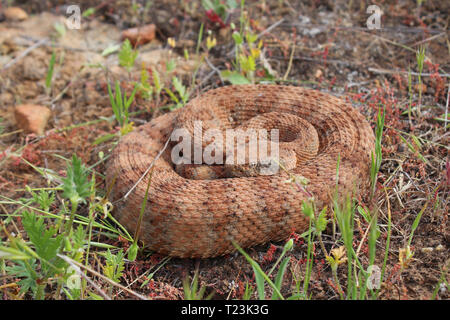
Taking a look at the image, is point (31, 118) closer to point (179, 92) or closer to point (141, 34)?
point (179, 92)

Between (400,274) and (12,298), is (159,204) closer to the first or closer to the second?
(12,298)

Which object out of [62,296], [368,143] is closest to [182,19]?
[368,143]

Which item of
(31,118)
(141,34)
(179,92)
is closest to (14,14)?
(141,34)

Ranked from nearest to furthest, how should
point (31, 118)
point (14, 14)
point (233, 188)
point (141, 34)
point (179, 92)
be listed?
1. point (233, 188)
2. point (179, 92)
3. point (31, 118)
4. point (141, 34)
5. point (14, 14)

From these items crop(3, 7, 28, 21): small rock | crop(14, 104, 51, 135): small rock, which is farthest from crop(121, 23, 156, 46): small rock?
crop(3, 7, 28, 21): small rock

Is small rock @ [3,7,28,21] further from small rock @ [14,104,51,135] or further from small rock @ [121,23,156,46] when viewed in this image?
small rock @ [14,104,51,135]

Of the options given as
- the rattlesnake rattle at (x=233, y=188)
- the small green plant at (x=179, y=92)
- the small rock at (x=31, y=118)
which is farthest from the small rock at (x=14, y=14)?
the rattlesnake rattle at (x=233, y=188)
